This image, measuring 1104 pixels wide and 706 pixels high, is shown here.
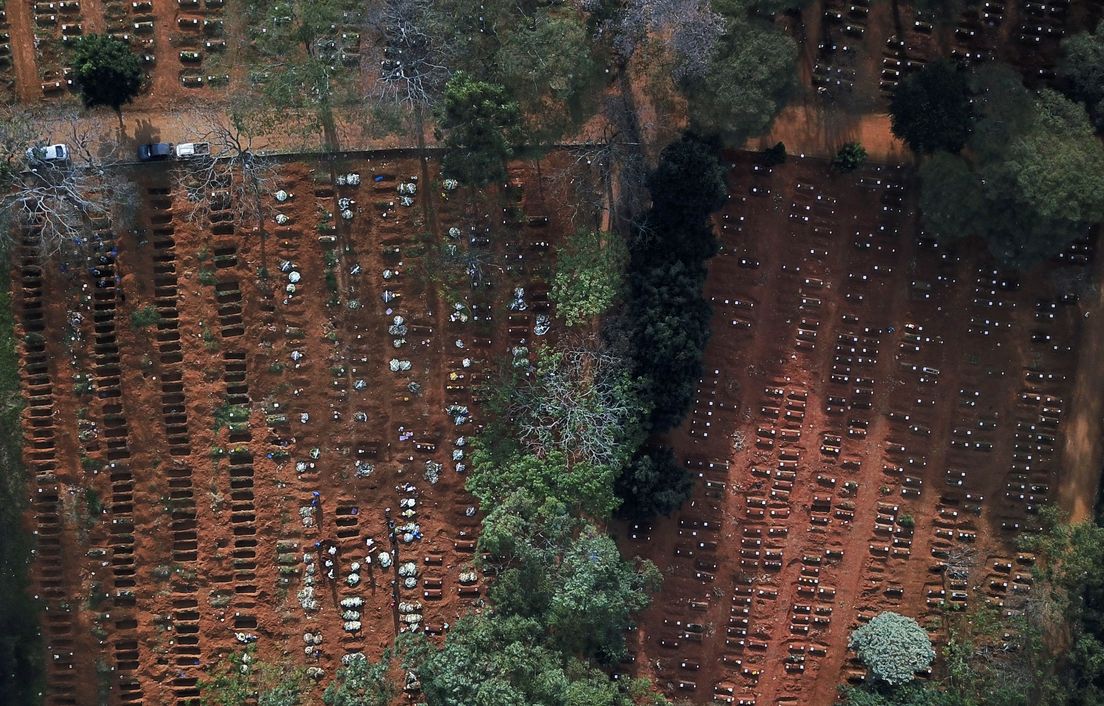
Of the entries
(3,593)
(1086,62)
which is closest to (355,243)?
(3,593)

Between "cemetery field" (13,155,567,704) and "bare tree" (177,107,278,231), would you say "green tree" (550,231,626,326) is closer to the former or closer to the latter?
"cemetery field" (13,155,567,704)

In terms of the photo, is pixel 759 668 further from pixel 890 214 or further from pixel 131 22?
pixel 131 22

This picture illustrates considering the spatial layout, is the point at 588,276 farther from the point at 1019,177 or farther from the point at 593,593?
the point at 1019,177

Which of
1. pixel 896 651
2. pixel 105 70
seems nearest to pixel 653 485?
pixel 896 651

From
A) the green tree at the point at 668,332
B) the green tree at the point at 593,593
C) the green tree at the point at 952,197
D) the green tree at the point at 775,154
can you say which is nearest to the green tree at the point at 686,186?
the green tree at the point at 668,332

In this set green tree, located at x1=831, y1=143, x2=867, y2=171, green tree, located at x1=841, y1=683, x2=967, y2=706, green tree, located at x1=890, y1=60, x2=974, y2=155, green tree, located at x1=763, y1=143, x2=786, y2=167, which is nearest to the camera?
green tree, located at x1=890, y1=60, x2=974, y2=155

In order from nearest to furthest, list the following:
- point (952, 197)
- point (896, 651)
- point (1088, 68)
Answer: point (952, 197), point (1088, 68), point (896, 651)

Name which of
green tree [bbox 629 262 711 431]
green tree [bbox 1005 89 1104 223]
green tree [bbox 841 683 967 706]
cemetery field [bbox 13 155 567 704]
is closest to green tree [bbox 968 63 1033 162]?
green tree [bbox 1005 89 1104 223]
